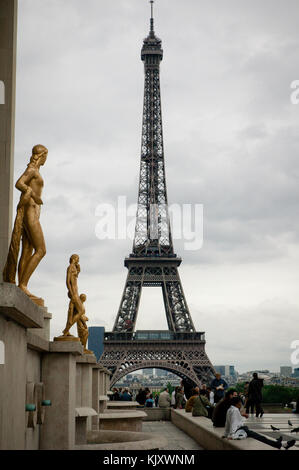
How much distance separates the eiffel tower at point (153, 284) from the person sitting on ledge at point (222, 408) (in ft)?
153

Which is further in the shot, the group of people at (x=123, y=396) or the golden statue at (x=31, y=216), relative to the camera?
the group of people at (x=123, y=396)

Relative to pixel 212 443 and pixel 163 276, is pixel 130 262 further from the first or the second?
pixel 212 443

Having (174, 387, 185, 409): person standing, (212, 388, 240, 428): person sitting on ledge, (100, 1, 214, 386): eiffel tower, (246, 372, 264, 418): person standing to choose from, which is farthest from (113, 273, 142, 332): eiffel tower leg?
(212, 388, 240, 428): person sitting on ledge

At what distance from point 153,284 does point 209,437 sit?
186 feet

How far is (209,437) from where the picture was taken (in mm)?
14406

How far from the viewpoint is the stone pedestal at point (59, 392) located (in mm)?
9719

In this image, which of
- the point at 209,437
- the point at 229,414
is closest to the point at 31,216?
the point at 229,414

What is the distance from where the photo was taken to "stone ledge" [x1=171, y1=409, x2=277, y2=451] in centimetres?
1105

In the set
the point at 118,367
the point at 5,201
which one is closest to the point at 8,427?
the point at 5,201

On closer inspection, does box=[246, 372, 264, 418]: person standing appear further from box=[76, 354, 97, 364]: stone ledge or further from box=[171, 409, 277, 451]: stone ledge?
box=[76, 354, 97, 364]: stone ledge

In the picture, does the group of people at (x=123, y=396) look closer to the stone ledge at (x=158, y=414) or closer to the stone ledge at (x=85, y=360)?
the stone ledge at (x=158, y=414)

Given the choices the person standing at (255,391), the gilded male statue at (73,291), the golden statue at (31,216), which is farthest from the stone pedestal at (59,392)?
the person standing at (255,391)

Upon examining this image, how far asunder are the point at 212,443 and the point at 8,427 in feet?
27.3

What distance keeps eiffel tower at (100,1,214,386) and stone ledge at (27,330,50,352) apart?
170ft
